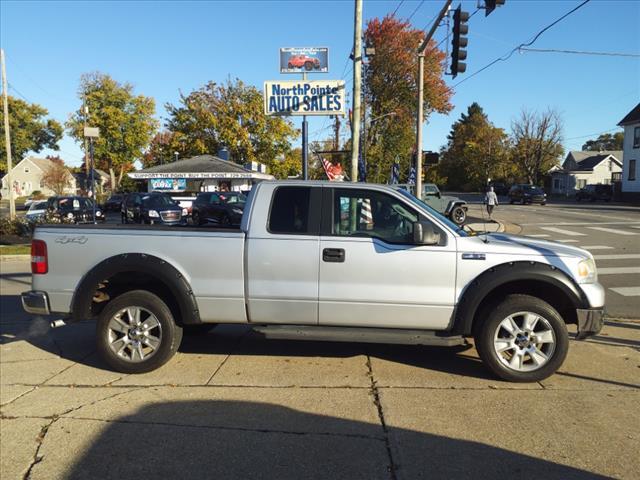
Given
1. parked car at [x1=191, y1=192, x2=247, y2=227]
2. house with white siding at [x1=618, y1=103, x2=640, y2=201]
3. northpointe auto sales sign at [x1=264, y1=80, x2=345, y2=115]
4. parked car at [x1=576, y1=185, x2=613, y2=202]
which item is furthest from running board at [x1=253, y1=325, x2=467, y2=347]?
parked car at [x1=576, y1=185, x2=613, y2=202]

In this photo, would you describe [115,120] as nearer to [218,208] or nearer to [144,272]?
[218,208]

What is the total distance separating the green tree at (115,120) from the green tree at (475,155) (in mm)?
49330

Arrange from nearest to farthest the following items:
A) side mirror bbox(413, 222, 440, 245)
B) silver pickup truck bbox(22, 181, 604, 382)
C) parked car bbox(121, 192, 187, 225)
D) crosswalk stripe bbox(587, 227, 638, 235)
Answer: side mirror bbox(413, 222, 440, 245)
silver pickup truck bbox(22, 181, 604, 382)
crosswalk stripe bbox(587, 227, 638, 235)
parked car bbox(121, 192, 187, 225)

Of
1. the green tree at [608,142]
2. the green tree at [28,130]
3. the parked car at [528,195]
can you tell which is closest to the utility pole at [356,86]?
the parked car at [528,195]

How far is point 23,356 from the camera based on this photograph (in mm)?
5520

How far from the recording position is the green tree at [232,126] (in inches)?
1891

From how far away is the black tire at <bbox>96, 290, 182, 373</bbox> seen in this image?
4.79 m

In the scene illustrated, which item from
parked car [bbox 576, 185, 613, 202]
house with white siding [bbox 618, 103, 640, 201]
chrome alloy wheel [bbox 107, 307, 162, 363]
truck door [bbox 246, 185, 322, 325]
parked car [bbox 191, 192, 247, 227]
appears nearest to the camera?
truck door [bbox 246, 185, 322, 325]

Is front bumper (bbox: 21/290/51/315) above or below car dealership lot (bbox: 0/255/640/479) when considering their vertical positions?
above

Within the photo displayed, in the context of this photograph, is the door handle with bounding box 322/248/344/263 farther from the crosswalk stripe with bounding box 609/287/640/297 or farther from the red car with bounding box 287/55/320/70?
the red car with bounding box 287/55/320/70

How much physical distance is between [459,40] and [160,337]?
448 inches

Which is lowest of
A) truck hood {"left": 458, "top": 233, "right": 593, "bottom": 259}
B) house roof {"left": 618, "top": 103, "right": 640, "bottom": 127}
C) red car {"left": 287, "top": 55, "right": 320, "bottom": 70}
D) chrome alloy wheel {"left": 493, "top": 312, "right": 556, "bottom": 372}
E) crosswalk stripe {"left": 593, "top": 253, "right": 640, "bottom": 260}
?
crosswalk stripe {"left": 593, "top": 253, "right": 640, "bottom": 260}

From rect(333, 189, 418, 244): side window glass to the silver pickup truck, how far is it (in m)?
0.01

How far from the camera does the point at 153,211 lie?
74.8ft
